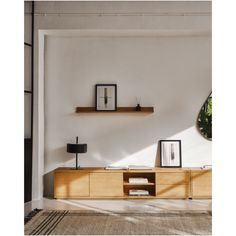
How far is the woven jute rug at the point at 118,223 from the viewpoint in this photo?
368cm

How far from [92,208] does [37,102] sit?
5.82 ft

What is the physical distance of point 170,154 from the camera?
18.7 ft

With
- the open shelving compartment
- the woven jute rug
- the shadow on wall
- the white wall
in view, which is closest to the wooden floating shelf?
the white wall

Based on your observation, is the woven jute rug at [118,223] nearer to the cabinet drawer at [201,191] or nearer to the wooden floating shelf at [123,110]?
the cabinet drawer at [201,191]

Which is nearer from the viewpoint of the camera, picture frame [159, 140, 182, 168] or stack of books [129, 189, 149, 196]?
stack of books [129, 189, 149, 196]

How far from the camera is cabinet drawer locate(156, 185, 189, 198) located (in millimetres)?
5348

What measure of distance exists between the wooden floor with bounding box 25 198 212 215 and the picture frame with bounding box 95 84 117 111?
1.47 m

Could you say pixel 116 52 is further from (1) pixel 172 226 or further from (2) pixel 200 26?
(1) pixel 172 226

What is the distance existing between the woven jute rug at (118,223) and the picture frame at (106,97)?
1790 mm

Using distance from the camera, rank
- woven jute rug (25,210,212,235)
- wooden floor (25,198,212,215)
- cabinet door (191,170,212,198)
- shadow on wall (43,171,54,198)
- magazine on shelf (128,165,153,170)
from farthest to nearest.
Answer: shadow on wall (43,171,54,198) < magazine on shelf (128,165,153,170) < cabinet door (191,170,212,198) < wooden floor (25,198,212,215) < woven jute rug (25,210,212,235)

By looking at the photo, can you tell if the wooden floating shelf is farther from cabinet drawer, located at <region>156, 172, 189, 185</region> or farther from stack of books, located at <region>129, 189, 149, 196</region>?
stack of books, located at <region>129, 189, 149, 196</region>

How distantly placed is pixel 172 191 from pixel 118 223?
5.19 ft

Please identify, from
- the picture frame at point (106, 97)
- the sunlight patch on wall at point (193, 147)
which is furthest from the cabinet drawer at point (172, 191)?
the picture frame at point (106, 97)
